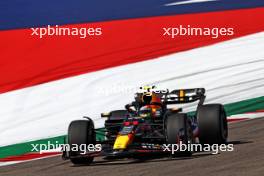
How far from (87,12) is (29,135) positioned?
551 centimetres

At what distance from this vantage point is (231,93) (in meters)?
18.3

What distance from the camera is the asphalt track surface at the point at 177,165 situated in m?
9.92

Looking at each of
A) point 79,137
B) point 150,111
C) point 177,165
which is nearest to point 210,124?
point 150,111

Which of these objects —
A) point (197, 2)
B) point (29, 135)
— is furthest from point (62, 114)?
point (197, 2)

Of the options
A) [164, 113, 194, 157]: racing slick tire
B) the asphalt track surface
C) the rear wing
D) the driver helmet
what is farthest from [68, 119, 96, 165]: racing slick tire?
the rear wing

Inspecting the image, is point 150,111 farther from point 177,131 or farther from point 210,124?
point 177,131

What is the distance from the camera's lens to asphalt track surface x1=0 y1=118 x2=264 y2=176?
9.92 metres

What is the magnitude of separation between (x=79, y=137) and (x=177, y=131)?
1563mm

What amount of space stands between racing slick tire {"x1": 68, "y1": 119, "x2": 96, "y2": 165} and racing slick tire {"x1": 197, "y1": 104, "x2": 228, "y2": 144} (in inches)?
66.2

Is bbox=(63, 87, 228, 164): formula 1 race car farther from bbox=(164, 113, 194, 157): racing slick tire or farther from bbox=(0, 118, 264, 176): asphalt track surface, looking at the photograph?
bbox=(0, 118, 264, 176): asphalt track surface

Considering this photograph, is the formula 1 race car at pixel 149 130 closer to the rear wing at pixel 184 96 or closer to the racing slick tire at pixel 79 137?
the racing slick tire at pixel 79 137

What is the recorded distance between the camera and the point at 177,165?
10781mm

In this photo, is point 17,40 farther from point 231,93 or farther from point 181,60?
point 231,93

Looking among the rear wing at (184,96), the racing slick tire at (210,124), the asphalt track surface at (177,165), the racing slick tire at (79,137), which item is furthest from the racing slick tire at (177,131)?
A: the rear wing at (184,96)
